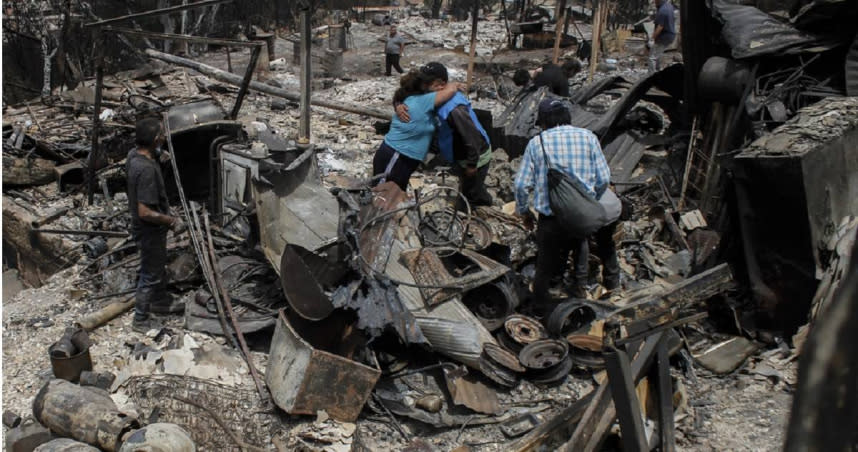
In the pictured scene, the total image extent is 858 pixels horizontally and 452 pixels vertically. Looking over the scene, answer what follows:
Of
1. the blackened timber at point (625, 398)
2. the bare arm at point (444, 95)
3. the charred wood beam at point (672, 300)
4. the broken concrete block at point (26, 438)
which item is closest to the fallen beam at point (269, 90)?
the bare arm at point (444, 95)

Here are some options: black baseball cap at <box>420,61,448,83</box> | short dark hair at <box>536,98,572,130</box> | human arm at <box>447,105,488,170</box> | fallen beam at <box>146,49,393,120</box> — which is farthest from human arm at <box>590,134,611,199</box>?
fallen beam at <box>146,49,393,120</box>

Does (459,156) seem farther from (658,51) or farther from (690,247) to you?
(658,51)

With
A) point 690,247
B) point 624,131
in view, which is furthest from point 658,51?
point 690,247

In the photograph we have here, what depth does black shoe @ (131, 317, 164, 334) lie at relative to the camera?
4.90m

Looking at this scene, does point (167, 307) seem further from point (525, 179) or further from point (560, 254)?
point (560, 254)

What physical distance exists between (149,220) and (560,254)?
3.02 meters

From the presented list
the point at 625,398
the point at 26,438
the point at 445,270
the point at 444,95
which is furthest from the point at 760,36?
the point at 26,438

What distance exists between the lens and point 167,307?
5.10 meters

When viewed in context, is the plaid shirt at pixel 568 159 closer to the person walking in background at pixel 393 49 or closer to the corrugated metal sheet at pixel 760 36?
the corrugated metal sheet at pixel 760 36

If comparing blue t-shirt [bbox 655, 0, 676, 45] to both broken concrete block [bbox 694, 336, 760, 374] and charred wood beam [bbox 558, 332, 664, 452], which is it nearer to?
broken concrete block [bbox 694, 336, 760, 374]

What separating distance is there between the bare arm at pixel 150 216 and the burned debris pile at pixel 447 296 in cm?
53

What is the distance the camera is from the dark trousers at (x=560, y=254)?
15.3 feet

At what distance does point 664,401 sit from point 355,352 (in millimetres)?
1891

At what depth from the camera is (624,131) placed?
826 centimetres
